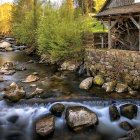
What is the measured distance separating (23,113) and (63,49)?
8.54 metres

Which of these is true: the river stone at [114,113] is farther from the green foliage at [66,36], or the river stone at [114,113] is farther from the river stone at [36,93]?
the green foliage at [66,36]

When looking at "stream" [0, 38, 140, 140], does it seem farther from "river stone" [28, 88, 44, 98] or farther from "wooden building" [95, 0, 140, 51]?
"wooden building" [95, 0, 140, 51]

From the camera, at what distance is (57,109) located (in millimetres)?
8266

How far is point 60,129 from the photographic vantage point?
734 centimetres

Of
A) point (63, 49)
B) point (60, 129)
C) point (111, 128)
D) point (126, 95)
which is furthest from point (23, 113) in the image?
point (63, 49)

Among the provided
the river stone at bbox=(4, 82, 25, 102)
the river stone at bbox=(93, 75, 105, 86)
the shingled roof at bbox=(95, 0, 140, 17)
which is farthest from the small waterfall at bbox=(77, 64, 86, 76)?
the river stone at bbox=(4, 82, 25, 102)

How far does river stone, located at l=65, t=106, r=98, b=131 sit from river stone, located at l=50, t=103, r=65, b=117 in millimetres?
669

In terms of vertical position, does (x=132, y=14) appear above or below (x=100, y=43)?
above

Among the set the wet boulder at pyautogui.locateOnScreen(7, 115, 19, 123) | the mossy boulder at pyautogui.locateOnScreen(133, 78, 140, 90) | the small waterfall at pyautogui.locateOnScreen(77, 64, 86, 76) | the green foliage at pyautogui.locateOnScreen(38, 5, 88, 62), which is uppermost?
the green foliage at pyautogui.locateOnScreen(38, 5, 88, 62)

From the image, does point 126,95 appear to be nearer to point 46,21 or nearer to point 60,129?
point 60,129

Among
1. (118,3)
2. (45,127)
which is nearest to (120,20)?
(118,3)

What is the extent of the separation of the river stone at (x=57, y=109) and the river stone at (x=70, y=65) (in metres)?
7.47

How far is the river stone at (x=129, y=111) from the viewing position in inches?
319

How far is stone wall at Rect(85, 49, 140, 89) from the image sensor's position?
10906 millimetres
